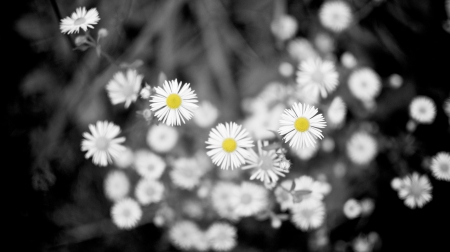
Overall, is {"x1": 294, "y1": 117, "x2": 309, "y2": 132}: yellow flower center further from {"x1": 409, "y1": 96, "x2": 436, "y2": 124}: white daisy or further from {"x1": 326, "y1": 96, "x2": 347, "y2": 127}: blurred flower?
{"x1": 409, "y1": 96, "x2": 436, "y2": 124}: white daisy

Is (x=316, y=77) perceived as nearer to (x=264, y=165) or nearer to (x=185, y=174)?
(x=264, y=165)

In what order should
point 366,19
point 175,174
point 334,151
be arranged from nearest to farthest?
point 175,174
point 334,151
point 366,19

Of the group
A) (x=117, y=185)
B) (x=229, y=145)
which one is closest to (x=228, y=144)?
Answer: (x=229, y=145)

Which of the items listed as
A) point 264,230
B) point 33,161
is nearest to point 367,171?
point 264,230

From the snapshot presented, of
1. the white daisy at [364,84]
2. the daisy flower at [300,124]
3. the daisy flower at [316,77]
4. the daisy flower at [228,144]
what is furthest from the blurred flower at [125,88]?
the white daisy at [364,84]

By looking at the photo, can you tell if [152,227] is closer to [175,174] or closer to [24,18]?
[175,174]

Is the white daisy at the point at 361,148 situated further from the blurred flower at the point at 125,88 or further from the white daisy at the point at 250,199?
the blurred flower at the point at 125,88

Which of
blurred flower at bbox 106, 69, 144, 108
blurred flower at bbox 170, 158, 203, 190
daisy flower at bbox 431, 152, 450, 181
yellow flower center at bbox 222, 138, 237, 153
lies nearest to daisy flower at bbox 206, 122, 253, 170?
yellow flower center at bbox 222, 138, 237, 153
